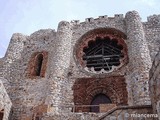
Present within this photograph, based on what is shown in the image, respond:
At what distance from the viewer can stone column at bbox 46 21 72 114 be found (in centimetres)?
1140

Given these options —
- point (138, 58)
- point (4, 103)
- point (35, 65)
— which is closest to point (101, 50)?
point (138, 58)

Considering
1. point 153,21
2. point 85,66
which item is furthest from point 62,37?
point 153,21

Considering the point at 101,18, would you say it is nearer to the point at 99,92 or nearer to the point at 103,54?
the point at 103,54

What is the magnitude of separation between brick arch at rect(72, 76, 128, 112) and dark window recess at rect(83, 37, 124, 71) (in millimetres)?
1204

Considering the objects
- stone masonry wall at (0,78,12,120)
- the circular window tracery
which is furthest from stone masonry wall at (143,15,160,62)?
stone masonry wall at (0,78,12,120)

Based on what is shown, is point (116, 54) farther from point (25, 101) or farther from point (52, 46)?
point (25, 101)

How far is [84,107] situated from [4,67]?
5.92 metres

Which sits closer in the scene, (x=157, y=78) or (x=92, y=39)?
(x=157, y=78)

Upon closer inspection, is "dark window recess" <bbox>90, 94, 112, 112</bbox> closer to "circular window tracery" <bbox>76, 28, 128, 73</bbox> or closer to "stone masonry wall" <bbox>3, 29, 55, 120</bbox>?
"circular window tracery" <bbox>76, 28, 128, 73</bbox>

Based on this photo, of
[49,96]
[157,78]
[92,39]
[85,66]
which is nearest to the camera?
[157,78]

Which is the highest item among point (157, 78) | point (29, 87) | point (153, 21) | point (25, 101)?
point (153, 21)

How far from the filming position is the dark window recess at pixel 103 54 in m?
13.5

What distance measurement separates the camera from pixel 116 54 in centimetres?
1404

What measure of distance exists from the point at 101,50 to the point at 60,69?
10.8ft
